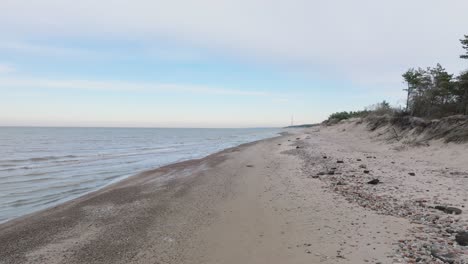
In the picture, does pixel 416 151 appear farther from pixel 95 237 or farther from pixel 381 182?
pixel 95 237

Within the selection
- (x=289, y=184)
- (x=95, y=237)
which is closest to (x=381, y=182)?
(x=289, y=184)

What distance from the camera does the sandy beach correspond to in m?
4.96

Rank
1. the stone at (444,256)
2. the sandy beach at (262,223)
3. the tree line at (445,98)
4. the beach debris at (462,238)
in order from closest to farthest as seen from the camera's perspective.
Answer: the stone at (444,256)
the beach debris at (462,238)
the sandy beach at (262,223)
the tree line at (445,98)

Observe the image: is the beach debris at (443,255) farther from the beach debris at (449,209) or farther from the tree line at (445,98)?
the tree line at (445,98)

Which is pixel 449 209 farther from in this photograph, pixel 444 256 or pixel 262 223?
pixel 262 223

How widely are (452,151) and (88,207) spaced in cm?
1573

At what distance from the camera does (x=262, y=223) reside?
6.63 metres

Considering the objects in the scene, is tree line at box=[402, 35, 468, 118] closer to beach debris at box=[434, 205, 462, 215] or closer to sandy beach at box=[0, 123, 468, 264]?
sandy beach at box=[0, 123, 468, 264]

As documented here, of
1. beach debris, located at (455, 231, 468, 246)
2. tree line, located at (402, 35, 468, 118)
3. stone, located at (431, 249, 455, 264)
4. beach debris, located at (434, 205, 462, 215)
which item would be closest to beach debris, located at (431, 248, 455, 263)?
stone, located at (431, 249, 455, 264)

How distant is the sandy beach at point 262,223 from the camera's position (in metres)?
4.96

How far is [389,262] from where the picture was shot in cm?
423

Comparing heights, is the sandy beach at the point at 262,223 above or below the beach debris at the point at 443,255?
below

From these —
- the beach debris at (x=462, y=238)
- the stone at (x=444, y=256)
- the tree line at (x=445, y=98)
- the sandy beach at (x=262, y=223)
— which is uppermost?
the tree line at (x=445, y=98)

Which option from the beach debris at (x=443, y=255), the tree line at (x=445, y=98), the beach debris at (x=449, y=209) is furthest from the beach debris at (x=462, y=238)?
the tree line at (x=445, y=98)
